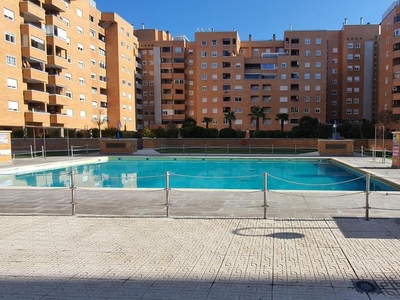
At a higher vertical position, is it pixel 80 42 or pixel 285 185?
pixel 80 42

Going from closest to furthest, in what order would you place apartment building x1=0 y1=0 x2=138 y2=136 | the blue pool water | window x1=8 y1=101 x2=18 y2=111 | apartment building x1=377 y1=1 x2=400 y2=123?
1. the blue pool water
2. window x1=8 y1=101 x2=18 y2=111
3. apartment building x1=0 y1=0 x2=138 y2=136
4. apartment building x1=377 y1=1 x2=400 y2=123

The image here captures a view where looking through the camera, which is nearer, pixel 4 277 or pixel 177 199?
pixel 4 277

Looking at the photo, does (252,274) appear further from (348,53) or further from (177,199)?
(348,53)

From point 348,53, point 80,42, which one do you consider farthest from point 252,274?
point 348,53

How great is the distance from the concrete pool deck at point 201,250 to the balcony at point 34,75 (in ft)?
115

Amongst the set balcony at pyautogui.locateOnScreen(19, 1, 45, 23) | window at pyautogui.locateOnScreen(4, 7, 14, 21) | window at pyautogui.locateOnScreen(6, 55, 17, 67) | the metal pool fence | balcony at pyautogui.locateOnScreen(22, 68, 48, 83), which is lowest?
the metal pool fence

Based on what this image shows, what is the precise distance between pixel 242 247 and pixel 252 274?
3.67ft

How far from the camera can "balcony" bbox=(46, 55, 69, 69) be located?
43.4 meters

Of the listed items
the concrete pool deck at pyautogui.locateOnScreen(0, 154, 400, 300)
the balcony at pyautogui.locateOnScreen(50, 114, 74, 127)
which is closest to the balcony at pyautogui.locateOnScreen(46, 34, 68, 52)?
the balcony at pyautogui.locateOnScreen(50, 114, 74, 127)

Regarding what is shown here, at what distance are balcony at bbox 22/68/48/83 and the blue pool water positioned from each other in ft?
65.3

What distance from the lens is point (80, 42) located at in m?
51.4

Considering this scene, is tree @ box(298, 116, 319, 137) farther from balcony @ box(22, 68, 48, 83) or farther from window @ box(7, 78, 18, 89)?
window @ box(7, 78, 18, 89)

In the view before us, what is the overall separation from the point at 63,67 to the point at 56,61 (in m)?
1.97

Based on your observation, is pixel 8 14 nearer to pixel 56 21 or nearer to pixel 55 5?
pixel 56 21
